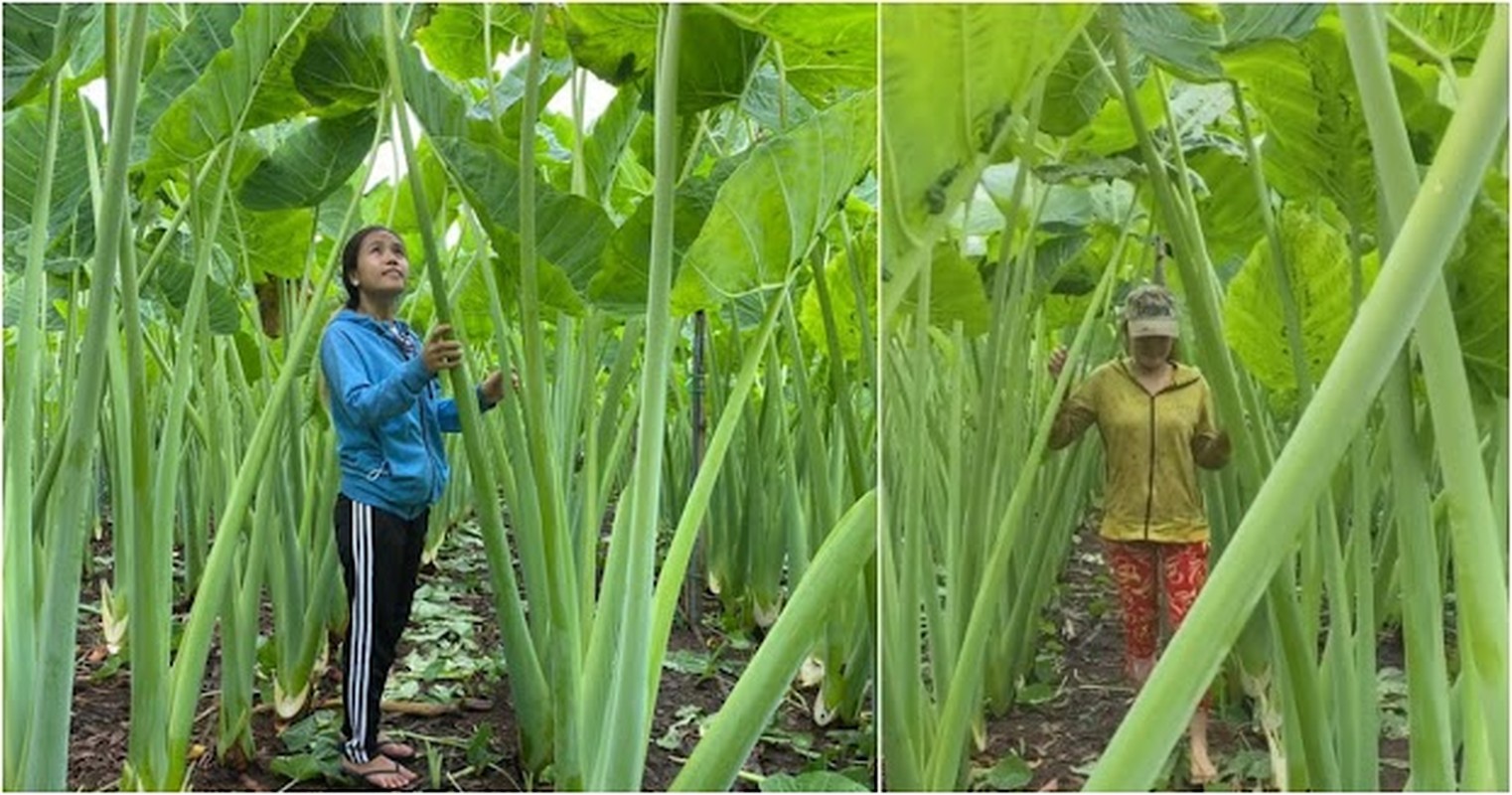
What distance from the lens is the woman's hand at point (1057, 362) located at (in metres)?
0.84

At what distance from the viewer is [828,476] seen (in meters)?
1.17

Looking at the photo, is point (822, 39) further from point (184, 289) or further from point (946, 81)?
point (184, 289)

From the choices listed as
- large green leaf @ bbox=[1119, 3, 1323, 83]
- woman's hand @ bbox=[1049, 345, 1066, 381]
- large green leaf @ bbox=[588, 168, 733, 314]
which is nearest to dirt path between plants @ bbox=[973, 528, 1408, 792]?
woman's hand @ bbox=[1049, 345, 1066, 381]

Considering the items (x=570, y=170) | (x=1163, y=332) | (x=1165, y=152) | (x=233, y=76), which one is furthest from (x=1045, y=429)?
(x=233, y=76)

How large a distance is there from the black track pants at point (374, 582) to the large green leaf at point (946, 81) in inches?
20.9

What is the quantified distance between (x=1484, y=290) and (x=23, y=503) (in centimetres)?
109

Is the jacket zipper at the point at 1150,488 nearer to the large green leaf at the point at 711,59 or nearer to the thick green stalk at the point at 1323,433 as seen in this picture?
the thick green stalk at the point at 1323,433

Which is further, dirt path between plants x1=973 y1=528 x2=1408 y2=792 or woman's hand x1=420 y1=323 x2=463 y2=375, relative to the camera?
woman's hand x1=420 y1=323 x2=463 y2=375

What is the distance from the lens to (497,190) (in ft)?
3.46

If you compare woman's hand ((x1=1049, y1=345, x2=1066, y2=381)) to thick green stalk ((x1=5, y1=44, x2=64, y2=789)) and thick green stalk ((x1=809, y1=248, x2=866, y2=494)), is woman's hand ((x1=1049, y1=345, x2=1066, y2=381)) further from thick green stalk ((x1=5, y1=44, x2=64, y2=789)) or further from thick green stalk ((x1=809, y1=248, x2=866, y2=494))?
thick green stalk ((x1=5, y1=44, x2=64, y2=789))

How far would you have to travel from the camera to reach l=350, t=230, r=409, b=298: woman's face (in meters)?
1.06

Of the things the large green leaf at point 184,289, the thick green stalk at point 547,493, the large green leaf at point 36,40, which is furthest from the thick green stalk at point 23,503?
the thick green stalk at point 547,493

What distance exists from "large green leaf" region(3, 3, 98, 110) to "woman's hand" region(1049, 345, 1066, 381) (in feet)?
2.66

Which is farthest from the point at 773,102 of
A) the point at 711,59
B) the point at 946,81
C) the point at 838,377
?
the point at 946,81
